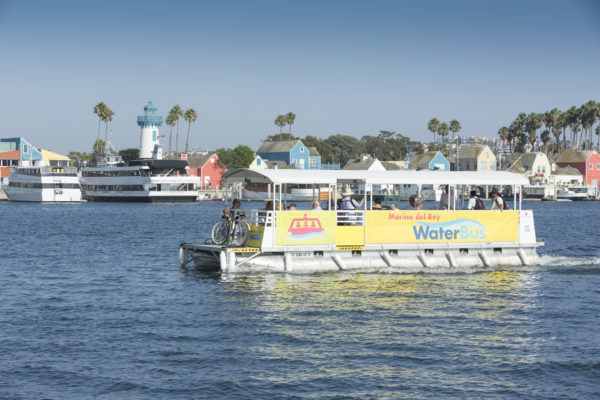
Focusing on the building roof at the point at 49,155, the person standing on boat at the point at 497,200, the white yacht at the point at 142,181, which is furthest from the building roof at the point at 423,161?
the person standing on boat at the point at 497,200

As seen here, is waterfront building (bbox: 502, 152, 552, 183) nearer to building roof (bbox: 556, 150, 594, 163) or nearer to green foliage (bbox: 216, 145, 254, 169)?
building roof (bbox: 556, 150, 594, 163)

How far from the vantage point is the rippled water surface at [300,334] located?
14.5 metres

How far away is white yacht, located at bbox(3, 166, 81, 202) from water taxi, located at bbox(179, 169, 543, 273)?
277 ft

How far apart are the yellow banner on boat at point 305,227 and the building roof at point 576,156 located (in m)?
136

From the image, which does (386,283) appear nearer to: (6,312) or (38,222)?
(6,312)

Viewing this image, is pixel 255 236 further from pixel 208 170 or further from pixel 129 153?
pixel 129 153

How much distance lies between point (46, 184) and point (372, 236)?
8989 cm

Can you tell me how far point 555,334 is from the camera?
18688mm

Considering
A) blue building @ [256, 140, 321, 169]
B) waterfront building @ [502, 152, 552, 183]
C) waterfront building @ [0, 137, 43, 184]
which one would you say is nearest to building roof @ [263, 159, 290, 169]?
blue building @ [256, 140, 321, 169]

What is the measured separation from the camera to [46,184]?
10719cm

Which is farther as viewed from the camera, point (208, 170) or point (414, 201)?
point (208, 170)

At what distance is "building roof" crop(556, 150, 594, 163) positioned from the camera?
15025 cm

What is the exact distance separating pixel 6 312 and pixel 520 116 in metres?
157

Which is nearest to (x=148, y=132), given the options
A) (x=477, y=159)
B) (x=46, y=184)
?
(x=46, y=184)
